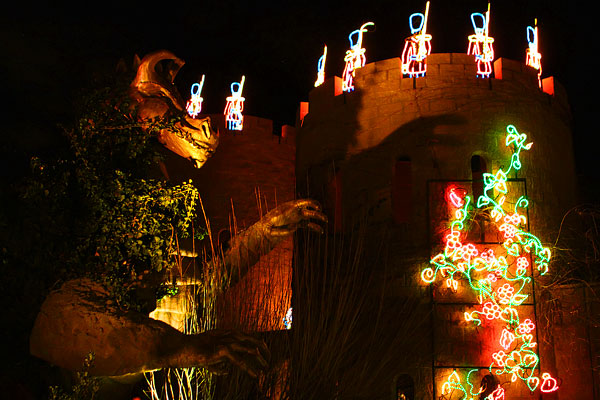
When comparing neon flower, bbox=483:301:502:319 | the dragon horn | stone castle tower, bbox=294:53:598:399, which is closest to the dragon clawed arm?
the dragon horn

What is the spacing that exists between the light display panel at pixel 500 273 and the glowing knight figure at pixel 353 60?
2.38m

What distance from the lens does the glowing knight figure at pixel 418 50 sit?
29.0ft

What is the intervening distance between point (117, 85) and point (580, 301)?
658cm

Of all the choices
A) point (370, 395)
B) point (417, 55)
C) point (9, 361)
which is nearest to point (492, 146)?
point (417, 55)

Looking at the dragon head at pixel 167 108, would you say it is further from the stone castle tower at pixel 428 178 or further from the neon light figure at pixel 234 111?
the neon light figure at pixel 234 111

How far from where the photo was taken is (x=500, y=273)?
7926 millimetres

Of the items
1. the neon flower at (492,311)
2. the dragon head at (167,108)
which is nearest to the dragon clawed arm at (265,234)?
the dragon head at (167,108)

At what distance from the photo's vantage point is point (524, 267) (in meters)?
7.96

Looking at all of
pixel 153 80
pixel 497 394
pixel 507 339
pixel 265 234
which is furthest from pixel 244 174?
pixel 153 80

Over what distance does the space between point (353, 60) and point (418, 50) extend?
1.04 m

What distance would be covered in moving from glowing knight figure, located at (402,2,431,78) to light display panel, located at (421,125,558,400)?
1.87m

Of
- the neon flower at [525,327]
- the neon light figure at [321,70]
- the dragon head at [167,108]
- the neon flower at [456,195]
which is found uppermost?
the neon light figure at [321,70]

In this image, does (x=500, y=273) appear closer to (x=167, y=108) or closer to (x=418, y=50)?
(x=418, y=50)

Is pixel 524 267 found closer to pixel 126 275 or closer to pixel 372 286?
pixel 372 286
